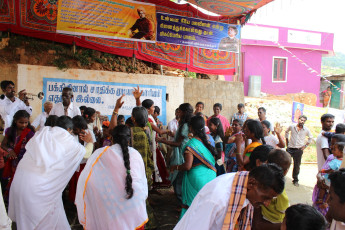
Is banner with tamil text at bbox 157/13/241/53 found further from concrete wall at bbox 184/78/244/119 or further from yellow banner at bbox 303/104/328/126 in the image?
yellow banner at bbox 303/104/328/126

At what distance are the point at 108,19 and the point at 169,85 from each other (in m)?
2.64

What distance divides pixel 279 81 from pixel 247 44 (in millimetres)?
3338

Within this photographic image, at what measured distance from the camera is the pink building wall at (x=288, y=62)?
57.4 ft

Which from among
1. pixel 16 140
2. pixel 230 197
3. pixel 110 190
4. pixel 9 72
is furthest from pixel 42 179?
pixel 9 72

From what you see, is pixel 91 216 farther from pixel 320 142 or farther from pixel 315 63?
pixel 315 63

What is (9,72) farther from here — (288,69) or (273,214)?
(288,69)

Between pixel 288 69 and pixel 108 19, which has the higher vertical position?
pixel 288 69

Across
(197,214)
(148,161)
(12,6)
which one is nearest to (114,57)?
(12,6)

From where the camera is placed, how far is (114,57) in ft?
28.2

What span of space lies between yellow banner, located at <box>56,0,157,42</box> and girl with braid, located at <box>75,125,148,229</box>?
4940 millimetres

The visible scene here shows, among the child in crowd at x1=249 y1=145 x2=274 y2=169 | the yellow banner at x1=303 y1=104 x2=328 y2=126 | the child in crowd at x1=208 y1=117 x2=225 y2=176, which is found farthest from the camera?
the yellow banner at x1=303 y1=104 x2=328 y2=126

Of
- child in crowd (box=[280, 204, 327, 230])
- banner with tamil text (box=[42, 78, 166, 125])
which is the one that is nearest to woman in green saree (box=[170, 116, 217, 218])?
child in crowd (box=[280, 204, 327, 230])

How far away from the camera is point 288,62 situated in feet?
60.0

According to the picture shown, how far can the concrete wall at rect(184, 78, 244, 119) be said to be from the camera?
925 cm
